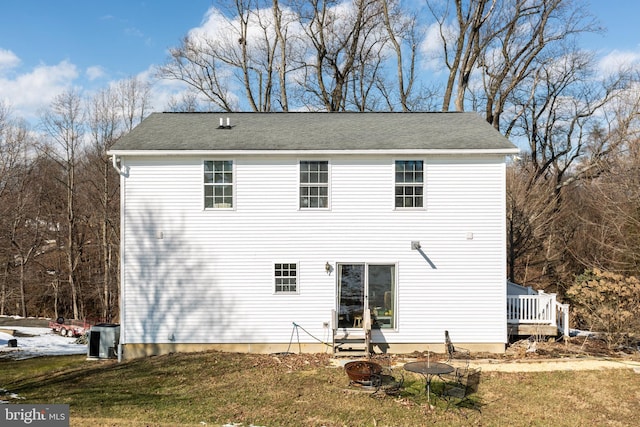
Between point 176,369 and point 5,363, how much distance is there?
18.1 ft

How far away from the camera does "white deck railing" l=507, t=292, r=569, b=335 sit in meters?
11.4

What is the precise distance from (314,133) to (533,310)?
25.3ft

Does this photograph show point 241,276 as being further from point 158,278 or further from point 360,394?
point 360,394

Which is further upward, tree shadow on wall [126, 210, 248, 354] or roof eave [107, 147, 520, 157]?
roof eave [107, 147, 520, 157]

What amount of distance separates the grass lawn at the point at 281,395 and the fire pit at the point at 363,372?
A: 0.27 m

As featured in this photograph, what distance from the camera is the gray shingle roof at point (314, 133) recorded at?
10961 millimetres

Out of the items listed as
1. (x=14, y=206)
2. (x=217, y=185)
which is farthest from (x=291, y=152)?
(x=14, y=206)

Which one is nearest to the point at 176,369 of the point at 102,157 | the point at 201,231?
the point at 201,231

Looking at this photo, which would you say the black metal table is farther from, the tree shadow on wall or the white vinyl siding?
the tree shadow on wall

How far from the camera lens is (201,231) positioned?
11055mm

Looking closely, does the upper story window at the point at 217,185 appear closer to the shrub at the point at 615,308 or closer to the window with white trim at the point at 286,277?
the window with white trim at the point at 286,277
